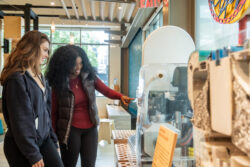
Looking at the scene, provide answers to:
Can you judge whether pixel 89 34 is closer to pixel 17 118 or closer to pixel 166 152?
pixel 17 118

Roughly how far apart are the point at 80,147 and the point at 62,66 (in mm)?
734

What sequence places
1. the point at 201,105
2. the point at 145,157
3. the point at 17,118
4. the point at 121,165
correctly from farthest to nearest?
the point at 17,118 → the point at 121,165 → the point at 145,157 → the point at 201,105

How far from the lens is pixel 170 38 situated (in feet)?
4.96

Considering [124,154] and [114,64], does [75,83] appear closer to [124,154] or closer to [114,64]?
[124,154]

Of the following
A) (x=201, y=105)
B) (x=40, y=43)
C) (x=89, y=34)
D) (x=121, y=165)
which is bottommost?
(x=121, y=165)

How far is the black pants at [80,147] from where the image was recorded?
2051 millimetres

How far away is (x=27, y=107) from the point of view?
1512 millimetres

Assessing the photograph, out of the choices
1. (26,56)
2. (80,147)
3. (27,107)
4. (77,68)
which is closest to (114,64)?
(77,68)

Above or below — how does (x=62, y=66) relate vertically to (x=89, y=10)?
below

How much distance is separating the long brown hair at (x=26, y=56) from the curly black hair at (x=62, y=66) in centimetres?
36

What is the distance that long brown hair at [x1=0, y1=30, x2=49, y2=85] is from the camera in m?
1.55

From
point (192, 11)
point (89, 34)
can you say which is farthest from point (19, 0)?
point (192, 11)

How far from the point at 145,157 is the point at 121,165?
19 cm

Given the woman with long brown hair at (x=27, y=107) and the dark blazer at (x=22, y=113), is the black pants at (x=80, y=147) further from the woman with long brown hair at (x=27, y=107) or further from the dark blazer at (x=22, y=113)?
the dark blazer at (x=22, y=113)
